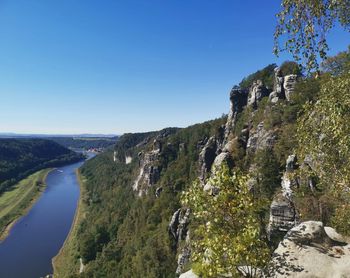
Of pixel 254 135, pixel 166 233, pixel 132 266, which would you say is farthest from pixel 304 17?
pixel 132 266

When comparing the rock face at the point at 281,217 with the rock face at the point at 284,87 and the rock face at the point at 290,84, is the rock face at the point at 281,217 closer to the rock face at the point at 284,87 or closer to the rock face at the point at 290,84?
the rock face at the point at 284,87

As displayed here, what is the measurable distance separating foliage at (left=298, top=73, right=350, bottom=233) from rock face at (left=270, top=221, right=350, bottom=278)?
2955 millimetres

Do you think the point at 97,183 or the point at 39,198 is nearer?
the point at 39,198

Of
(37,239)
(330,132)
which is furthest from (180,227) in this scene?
(37,239)

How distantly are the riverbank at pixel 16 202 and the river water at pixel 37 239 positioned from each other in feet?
8.31

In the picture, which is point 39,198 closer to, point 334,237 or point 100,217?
point 100,217

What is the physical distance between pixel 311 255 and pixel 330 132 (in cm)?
652

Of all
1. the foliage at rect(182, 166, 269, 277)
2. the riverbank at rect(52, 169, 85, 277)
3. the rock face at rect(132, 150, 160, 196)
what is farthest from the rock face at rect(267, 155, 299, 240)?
the rock face at rect(132, 150, 160, 196)

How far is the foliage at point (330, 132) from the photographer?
11.0 meters

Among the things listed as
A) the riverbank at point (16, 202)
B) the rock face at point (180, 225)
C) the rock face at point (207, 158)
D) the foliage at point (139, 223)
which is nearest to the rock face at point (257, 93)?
the rock face at point (207, 158)

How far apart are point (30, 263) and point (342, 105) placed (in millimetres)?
100380

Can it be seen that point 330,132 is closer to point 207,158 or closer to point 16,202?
point 207,158

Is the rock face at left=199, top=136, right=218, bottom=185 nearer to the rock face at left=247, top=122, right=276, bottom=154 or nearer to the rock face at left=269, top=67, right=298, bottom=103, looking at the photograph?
the rock face at left=247, top=122, right=276, bottom=154

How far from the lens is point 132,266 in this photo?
78250 millimetres
